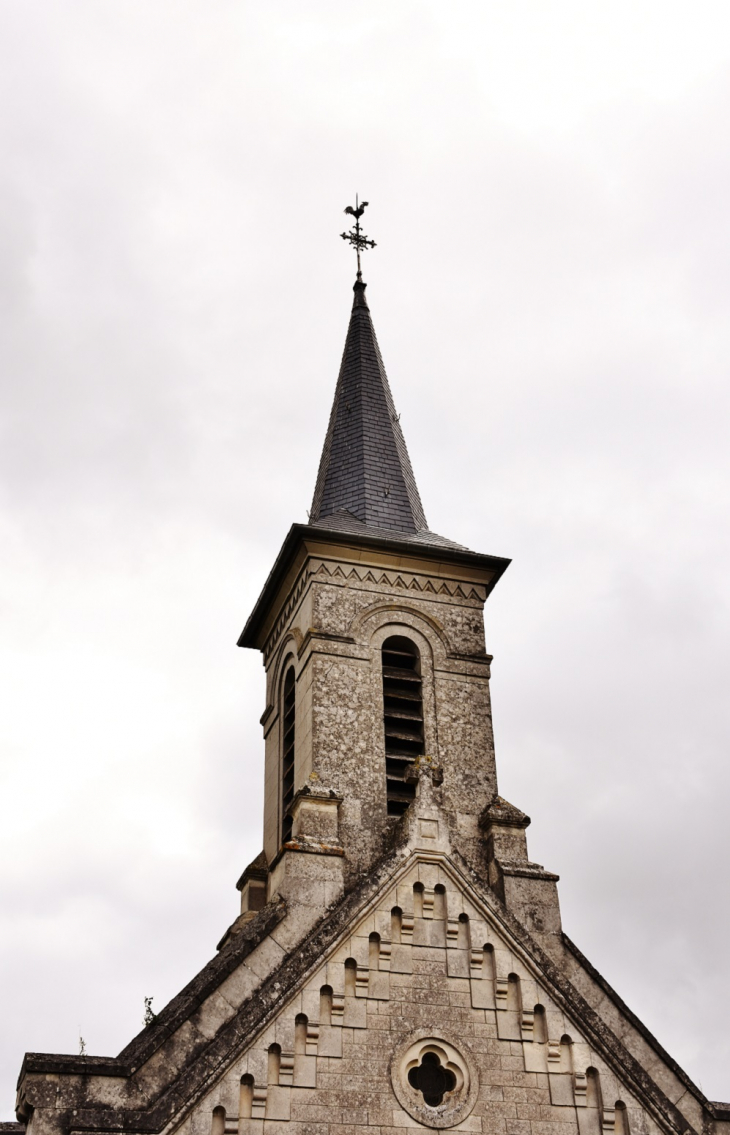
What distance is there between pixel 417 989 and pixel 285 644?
24.2 ft

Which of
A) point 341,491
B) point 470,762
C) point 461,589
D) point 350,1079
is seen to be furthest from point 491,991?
point 341,491

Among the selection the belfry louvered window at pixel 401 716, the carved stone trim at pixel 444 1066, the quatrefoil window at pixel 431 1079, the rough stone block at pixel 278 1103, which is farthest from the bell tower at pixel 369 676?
the rough stone block at pixel 278 1103

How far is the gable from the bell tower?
1270 mm

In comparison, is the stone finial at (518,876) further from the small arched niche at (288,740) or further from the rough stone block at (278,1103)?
the rough stone block at (278,1103)

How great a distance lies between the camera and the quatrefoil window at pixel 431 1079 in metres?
15.3

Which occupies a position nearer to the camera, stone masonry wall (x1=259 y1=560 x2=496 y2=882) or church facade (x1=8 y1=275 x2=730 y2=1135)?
church facade (x1=8 y1=275 x2=730 y2=1135)

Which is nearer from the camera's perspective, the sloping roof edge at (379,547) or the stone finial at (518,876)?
the stone finial at (518,876)

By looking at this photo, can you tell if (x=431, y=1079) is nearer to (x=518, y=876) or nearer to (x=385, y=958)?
(x=385, y=958)

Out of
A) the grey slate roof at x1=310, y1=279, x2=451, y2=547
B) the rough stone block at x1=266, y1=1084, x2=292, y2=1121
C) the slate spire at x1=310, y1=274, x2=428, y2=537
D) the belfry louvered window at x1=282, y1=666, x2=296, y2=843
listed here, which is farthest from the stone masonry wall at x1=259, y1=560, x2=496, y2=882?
the rough stone block at x1=266, y1=1084, x2=292, y2=1121

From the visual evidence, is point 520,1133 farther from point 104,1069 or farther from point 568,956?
point 104,1069

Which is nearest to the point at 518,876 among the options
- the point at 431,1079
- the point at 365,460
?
the point at 431,1079

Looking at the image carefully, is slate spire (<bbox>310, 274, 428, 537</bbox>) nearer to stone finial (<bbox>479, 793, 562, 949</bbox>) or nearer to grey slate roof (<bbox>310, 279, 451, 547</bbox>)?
grey slate roof (<bbox>310, 279, 451, 547</bbox>)

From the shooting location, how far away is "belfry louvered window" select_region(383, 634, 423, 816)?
62.5ft

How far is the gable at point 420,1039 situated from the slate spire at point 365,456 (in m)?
7.54
